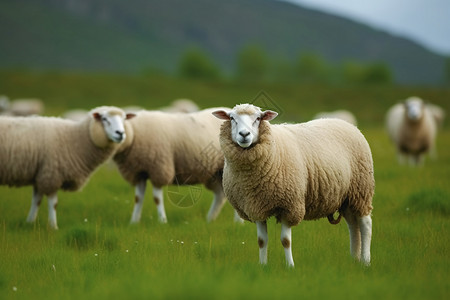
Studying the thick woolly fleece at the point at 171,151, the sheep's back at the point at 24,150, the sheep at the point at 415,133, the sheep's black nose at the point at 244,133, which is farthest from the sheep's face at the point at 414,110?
the sheep's black nose at the point at 244,133

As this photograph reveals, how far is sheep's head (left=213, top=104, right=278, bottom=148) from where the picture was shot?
204 inches

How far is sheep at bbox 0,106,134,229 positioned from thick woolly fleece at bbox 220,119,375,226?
10.1 feet

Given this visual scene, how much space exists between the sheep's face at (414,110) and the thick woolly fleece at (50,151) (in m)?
10.1

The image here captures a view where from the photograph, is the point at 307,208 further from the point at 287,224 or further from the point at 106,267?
the point at 106,267

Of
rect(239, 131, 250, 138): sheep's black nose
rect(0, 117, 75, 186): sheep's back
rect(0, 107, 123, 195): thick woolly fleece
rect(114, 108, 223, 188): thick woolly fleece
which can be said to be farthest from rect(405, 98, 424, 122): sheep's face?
rect(239, 131, 250, 138): sheep's black nose

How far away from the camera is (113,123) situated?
833 cm

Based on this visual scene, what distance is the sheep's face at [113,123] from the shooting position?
8203 mm

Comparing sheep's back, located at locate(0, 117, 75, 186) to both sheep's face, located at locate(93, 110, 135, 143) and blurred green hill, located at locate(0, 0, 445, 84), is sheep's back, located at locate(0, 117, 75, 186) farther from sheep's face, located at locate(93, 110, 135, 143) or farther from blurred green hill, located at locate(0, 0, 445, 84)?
blurred green hill, located at locate(0, 0, 445, 84)

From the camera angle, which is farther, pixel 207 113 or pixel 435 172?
pixel 435 172

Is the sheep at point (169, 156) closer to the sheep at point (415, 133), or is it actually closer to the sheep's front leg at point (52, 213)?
the sheep's front leg at point (52, 213)

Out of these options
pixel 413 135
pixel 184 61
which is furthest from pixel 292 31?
pixel 413 135

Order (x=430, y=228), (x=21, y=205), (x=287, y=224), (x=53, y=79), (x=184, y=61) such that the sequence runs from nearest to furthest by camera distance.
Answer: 1. (x=287, y=224)
2. (x=430, y=228)
3. (x=21, y=205)
4. (x=53, y=79)
5. (x=184, y=61)

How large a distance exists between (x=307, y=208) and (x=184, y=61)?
8385 cm

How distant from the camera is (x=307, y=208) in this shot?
5.76m
